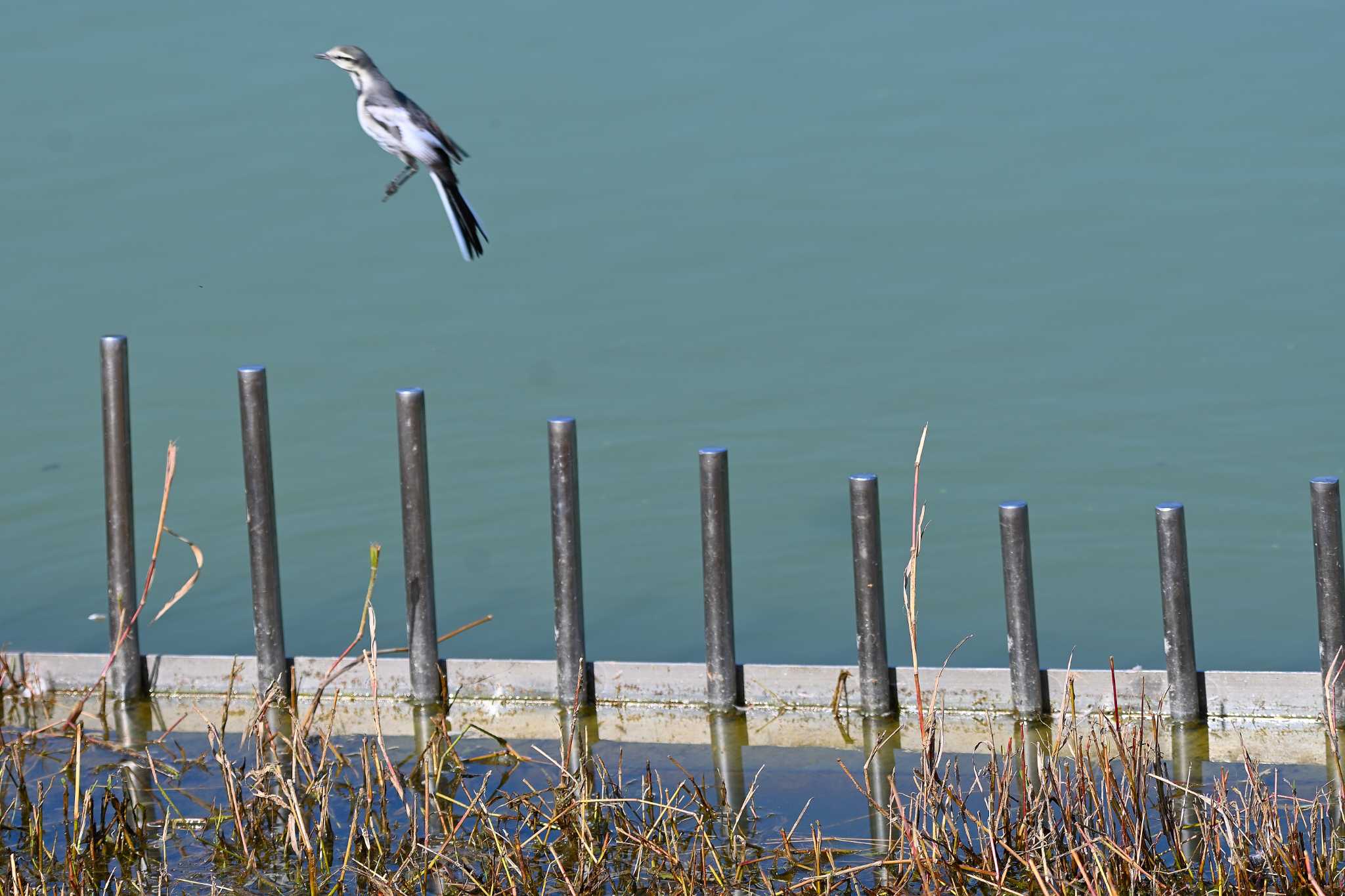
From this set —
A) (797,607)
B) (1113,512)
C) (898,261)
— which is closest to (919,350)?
(898,261)

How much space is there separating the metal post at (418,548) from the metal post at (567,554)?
533 mm

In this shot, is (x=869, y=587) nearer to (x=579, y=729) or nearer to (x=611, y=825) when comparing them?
(x=579, y=729)

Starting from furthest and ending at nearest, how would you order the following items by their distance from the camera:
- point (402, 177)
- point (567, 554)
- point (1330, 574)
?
point (567, 554) → point (1330, 574) → point (402, 177)

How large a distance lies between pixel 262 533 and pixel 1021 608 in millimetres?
3170

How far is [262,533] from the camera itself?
7895mm

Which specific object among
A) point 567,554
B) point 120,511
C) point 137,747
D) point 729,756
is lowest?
point 729,756

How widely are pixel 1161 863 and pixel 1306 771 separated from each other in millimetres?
1568

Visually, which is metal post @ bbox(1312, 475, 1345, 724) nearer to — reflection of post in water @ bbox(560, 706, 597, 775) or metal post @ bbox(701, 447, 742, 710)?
metal post @ bbox(701, 447, 742, 710)

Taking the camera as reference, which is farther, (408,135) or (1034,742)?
(1034,742)

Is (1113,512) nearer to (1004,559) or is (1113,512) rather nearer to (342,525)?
(1004,559)

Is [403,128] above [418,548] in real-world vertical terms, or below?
above

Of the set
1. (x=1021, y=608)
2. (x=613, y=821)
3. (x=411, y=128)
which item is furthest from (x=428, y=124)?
(x=1021, y=608)

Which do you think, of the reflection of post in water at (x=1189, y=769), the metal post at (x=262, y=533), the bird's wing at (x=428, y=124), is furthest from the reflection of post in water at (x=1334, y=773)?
the metal post at (x=262, y=533)

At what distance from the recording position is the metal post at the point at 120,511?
7.92 metres
